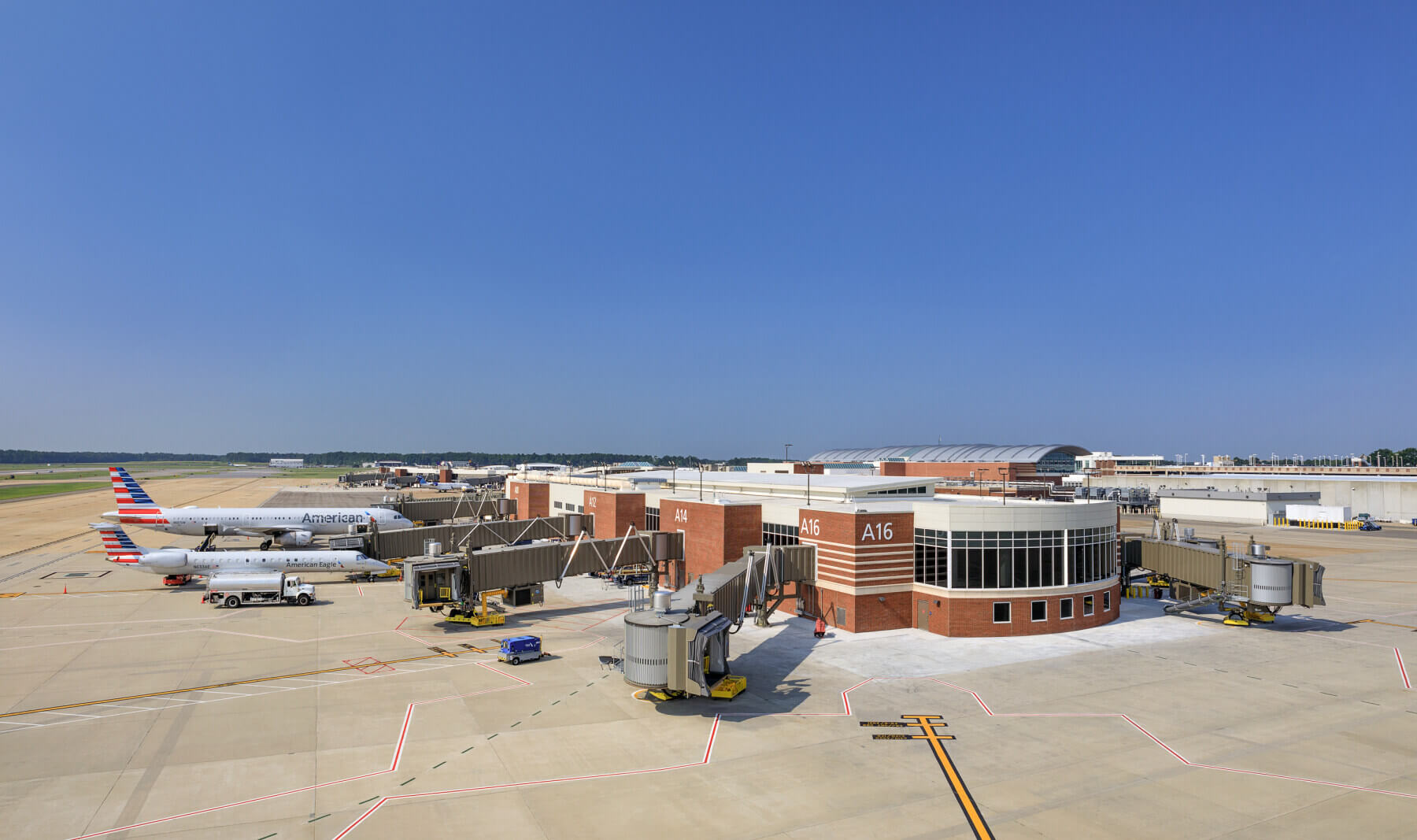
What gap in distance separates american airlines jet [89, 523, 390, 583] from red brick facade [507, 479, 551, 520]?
32747 mm

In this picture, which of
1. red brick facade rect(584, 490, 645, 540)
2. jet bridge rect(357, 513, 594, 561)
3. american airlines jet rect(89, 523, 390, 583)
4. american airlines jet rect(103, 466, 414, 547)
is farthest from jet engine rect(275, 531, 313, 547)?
red brick facade rect(584, 490, 645, 540)

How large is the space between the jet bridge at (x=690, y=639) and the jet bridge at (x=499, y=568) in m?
17.2

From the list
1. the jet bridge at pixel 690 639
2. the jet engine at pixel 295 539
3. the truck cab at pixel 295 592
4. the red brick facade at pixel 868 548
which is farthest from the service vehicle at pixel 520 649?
the jet engine at pixel 295 539

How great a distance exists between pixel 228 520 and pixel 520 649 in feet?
230

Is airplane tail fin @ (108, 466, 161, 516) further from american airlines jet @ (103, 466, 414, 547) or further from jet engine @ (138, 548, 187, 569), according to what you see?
jet engine @ (138, 548, 187, 569)

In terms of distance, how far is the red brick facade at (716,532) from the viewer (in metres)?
60.7

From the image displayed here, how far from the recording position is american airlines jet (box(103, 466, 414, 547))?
9250cm

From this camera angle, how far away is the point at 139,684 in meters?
39.0

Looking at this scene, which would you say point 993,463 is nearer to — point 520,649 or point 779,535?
point 779,535

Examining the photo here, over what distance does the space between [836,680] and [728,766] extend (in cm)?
1332

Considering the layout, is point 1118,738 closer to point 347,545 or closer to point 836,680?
point 836,680

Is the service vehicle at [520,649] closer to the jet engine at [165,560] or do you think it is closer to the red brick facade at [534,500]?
the jet engine at [165,560]

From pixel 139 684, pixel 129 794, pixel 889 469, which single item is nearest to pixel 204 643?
pixel 139 684

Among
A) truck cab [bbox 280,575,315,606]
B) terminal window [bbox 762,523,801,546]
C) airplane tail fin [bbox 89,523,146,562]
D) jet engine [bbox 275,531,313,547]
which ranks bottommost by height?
truck cab [bbox 280,575,315,606]
